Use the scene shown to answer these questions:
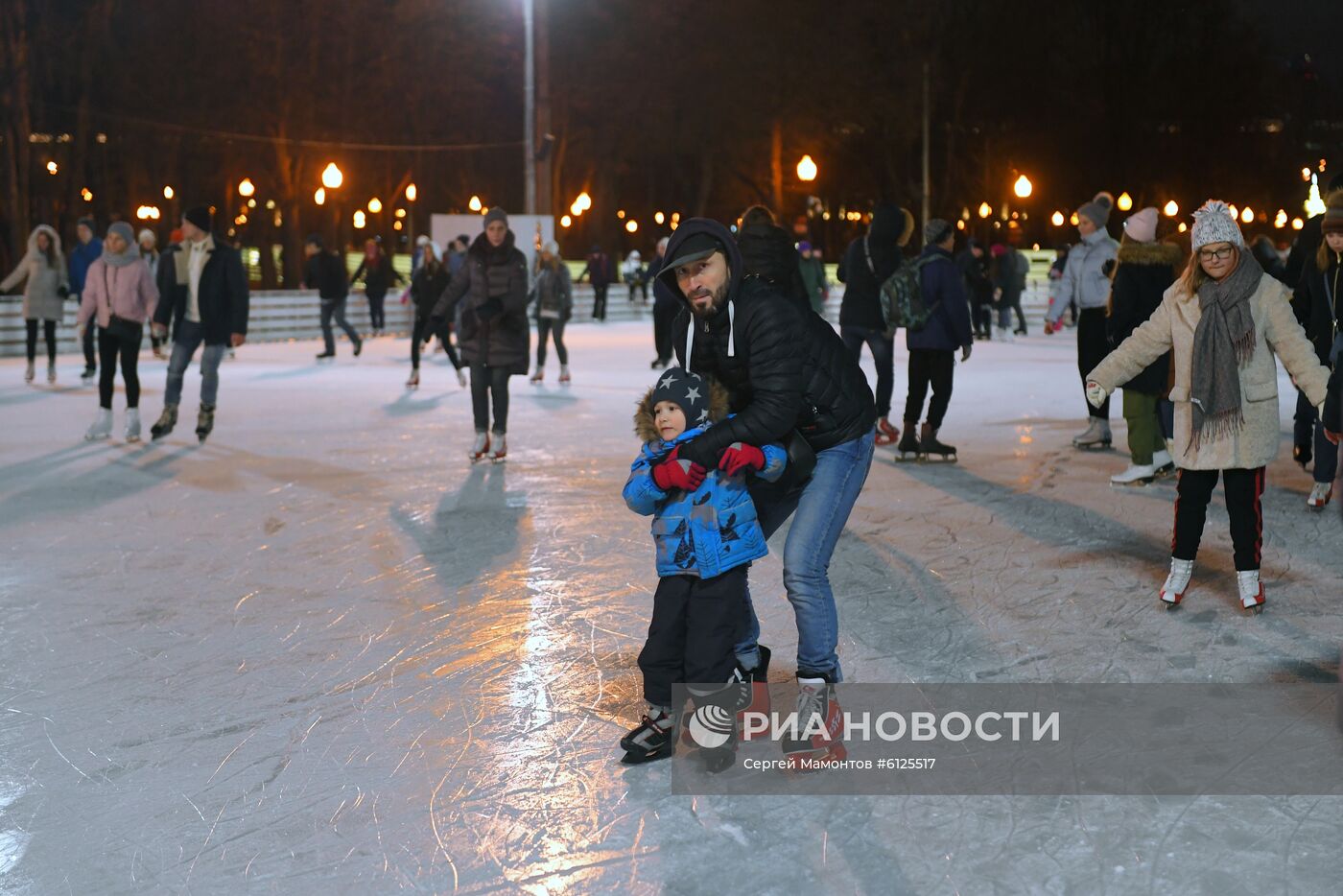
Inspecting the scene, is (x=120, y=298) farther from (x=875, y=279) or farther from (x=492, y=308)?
(x=875, y=279)

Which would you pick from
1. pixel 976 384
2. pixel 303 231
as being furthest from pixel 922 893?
pixel 303 231

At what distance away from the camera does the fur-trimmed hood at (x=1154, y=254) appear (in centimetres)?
900

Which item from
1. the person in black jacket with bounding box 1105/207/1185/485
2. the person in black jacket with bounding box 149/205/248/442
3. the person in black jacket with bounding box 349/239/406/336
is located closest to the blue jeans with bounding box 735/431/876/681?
the person in black jacket with bounding box 1105/207/1185/485

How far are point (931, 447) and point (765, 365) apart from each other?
6518mm

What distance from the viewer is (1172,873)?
3.46 metres

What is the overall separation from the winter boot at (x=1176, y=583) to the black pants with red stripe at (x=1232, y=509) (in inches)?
1.0

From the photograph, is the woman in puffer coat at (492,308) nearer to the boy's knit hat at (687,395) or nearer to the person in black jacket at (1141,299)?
the person in black jacket at (1141,299)

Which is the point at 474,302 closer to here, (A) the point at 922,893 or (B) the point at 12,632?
(B) the point at 12,632

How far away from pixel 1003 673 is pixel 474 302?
5744 mm

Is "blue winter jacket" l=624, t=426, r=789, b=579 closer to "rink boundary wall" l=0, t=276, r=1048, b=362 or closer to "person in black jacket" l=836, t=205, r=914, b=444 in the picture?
"person in black jacket" l=836, t=205, r=914, b=444

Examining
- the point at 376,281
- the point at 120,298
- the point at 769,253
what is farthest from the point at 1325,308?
the point at 376,281

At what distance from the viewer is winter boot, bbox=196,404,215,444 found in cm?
1159

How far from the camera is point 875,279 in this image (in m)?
11.0

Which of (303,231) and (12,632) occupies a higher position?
(303,231)
